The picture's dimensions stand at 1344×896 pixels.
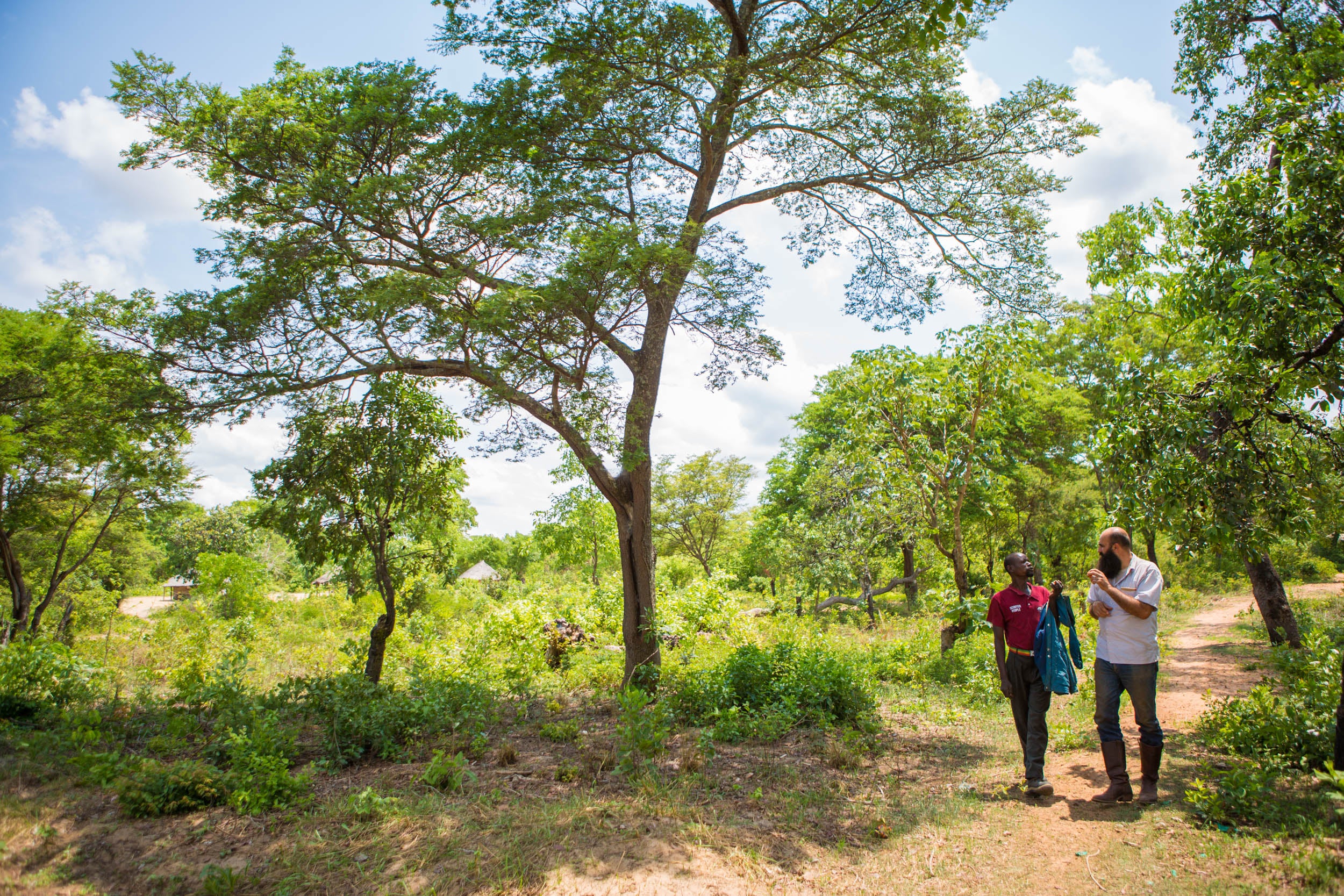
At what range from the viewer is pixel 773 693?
26.6 feet

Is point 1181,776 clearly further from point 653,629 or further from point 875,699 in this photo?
point 653,629

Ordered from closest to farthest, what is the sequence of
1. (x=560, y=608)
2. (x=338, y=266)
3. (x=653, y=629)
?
(x=338, y=266)
(x=653, y=629)
(x=560, y=608)

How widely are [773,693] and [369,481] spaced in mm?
5673

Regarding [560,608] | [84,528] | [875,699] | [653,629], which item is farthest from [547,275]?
[84,528]

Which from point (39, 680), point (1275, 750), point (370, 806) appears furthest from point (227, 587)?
point (1275, 750)

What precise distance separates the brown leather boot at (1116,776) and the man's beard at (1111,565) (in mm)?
1074

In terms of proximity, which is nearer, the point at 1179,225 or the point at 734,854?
the point at 734,854

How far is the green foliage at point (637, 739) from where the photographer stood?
5.74m

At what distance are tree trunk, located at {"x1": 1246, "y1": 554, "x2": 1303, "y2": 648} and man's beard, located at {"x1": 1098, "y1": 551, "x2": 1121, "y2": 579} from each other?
738 centimetres

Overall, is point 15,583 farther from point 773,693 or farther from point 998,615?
point 998,615

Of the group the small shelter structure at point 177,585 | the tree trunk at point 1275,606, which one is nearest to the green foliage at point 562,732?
the tree trunk at point 1275,606

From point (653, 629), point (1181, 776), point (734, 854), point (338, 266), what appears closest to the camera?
point (734, 854)

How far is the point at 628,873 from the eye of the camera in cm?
394

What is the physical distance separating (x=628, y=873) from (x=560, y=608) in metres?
11.9
